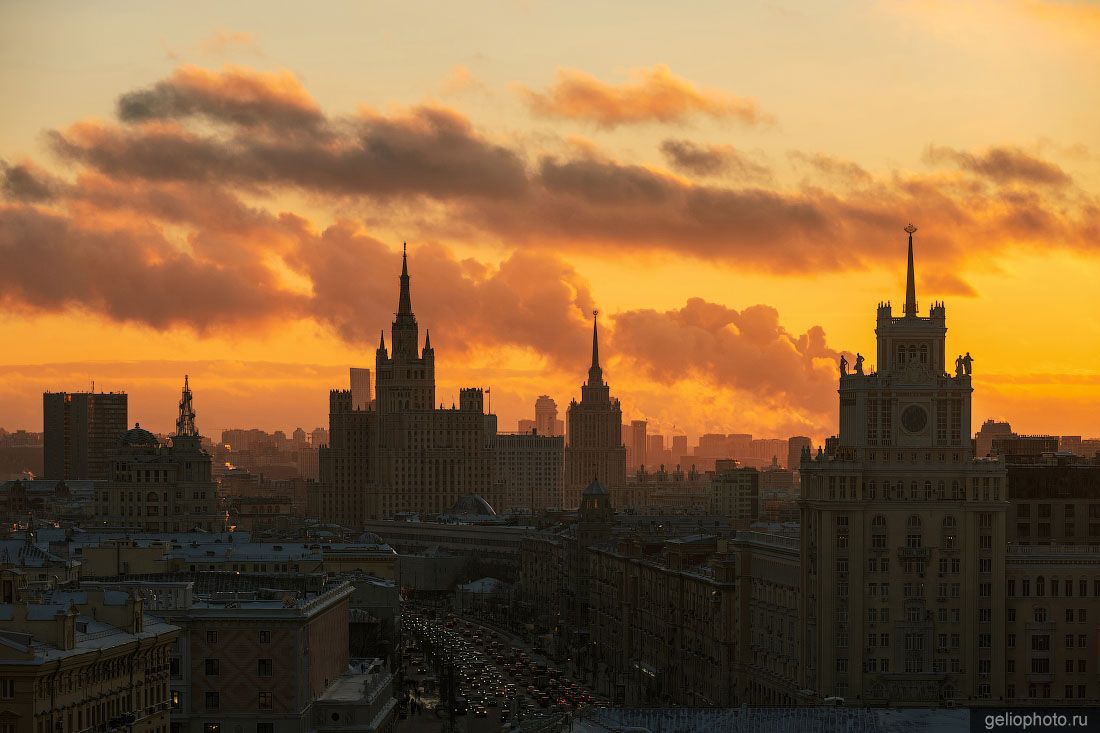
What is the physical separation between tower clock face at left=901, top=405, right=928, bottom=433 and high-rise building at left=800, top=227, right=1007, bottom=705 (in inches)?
3.2

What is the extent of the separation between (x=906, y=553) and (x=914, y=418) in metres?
10.1

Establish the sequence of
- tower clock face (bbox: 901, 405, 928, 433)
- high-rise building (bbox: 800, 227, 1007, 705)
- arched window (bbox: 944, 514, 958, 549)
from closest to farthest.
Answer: high-rise building (bbox: 800, 227, 1007, 705), arched window (bbox: 944, 514, 958, 549), tower clock face (bbox: 901, 405, 928, 433)

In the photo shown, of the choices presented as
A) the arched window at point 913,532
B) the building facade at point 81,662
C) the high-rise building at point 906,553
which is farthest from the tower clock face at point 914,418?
the building facade at point 81,662

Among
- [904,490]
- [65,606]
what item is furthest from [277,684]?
[904,490]

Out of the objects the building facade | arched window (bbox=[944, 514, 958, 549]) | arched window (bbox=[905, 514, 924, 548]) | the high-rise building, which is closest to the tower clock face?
the high-rise building

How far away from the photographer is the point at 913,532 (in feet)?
545

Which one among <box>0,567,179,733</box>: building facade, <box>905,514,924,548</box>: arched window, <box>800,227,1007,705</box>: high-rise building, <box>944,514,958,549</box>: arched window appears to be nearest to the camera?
<box>0,567,179,733</box>: building facade

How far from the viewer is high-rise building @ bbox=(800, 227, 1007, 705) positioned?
164000mm

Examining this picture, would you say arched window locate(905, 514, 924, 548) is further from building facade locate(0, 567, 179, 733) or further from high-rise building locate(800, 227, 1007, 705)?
building facade locate(0, 567, 179, 733)

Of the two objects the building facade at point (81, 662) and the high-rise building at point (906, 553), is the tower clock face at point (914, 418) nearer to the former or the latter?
the high-rise building at point (906, 553)

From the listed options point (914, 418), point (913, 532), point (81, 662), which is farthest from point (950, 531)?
point (81, 662)

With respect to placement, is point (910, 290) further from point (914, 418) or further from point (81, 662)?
point (81, 662)

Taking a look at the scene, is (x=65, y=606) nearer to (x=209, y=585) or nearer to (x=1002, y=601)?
(x=209, y=585)

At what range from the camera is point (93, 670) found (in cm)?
11862
